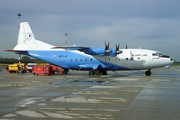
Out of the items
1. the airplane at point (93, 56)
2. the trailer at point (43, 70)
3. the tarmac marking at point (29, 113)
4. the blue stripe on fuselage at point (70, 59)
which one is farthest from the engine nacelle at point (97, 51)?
the tarmac marking at point (29, 113)

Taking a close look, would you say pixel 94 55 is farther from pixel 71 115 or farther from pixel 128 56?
pixel 71 115

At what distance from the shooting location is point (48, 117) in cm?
734

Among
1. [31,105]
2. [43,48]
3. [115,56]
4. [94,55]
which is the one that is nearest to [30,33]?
[43,48]

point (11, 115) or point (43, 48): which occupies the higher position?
point (43, 48)

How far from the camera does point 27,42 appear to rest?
120ft

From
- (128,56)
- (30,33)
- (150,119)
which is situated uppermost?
(30,33)

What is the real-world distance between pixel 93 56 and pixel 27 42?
13.3 meters

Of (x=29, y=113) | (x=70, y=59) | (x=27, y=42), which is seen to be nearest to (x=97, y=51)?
(x=70, y=59)

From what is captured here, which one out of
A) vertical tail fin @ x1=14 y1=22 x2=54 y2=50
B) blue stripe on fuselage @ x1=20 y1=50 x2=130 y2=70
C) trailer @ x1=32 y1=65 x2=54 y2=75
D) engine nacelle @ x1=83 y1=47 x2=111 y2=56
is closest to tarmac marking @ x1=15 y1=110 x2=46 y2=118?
engine nacelle @ x1=83 y1=47 x2=111 y2=56

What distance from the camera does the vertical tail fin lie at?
35794 millimetres

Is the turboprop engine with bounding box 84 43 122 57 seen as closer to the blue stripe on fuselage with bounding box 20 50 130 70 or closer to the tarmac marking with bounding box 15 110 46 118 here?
the blue stripe on fuselage with bounding box 20 50 130 70

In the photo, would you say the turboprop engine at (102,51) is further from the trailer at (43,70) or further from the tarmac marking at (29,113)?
the tarmac marking at (29,113)

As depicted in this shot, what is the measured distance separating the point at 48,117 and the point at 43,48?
29509 mm

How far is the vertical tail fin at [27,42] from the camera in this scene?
3579cm
